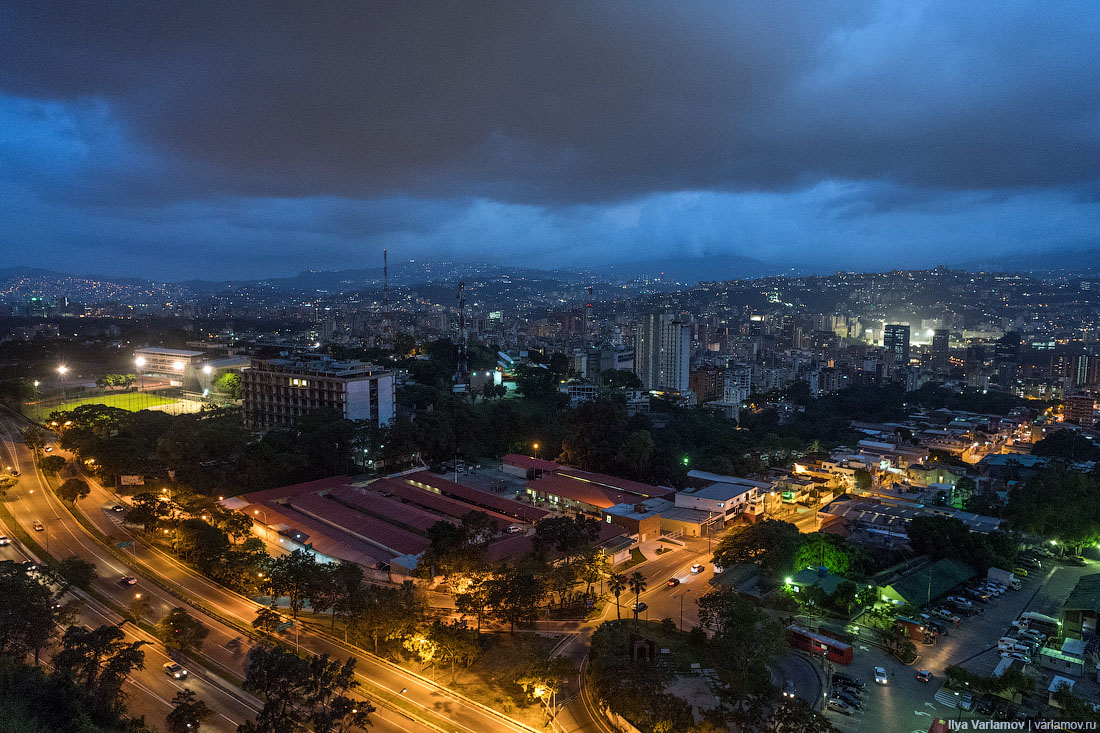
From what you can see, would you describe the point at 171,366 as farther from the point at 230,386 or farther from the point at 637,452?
the point at 637,452

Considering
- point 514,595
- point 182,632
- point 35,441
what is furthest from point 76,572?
point 35,441

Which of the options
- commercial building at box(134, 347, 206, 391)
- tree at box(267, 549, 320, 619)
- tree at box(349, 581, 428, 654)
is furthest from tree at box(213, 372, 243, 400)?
tree at box(349, 581, 428, 654)

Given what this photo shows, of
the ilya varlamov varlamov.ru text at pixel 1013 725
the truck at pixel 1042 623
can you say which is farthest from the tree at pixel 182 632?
the truck at pixel 1042 623

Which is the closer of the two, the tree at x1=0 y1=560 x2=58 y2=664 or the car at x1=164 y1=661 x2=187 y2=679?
the tree at x1=0 y1=560 x2=58 y2=664

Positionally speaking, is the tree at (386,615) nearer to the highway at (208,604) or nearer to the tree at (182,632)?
the highway at (208,604)

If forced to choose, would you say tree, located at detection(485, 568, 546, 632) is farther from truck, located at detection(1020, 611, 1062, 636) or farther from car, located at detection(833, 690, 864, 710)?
truck, located at detection(1020, 611, 1062, 636)

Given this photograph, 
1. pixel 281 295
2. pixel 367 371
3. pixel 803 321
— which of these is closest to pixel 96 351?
pixel 367 371
